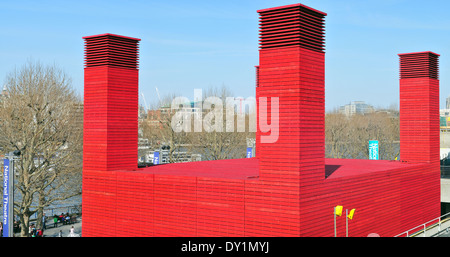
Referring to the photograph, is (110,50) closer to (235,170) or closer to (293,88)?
(235,170)

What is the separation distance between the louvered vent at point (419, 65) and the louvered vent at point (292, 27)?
1251cm

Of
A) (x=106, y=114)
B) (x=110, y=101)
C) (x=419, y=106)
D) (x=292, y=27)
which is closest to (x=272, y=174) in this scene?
(x=292, y=27)

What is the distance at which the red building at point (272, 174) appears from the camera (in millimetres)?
17359

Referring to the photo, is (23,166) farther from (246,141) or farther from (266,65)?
(246,141)

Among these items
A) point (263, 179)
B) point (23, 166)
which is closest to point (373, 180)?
point (263, 179)

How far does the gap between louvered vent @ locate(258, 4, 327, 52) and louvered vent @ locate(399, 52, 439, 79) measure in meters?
12.5

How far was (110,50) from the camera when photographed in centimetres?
2323

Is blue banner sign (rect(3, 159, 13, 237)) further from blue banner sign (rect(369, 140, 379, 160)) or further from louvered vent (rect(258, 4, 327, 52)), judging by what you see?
blue banner sign (rect(369, 140, 379, 160))

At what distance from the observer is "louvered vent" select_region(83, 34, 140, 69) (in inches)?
912

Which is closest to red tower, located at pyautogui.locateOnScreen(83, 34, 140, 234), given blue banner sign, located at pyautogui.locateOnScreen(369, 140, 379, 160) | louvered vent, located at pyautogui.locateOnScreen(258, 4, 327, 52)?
louvered vent, located at pyautogui.locateOnScreen(258, 4, 327, 52)

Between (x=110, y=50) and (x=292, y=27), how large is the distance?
9685mm

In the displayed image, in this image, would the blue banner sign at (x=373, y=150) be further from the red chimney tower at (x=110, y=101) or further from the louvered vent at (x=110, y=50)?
the louvered vent at (x=110, y=50)
